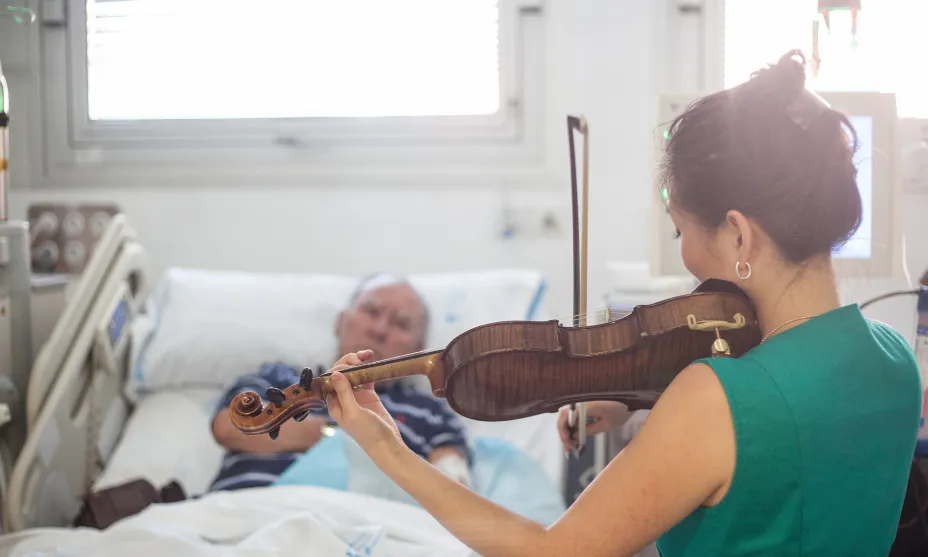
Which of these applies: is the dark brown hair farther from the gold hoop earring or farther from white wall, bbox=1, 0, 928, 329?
white wall, bbox=1, 0, 928, 329

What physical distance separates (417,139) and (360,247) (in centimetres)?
31

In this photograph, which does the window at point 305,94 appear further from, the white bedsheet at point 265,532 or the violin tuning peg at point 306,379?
the violin tuning peg at point 306,379

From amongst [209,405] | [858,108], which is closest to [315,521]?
[209,405]

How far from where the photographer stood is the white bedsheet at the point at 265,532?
3.19 feet

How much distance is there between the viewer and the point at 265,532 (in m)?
0.99

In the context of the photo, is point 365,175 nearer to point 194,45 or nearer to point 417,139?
point 417,139

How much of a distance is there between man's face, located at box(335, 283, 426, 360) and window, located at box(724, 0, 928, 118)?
0.76 metres

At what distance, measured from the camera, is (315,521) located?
100cm

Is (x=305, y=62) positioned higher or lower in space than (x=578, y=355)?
higher

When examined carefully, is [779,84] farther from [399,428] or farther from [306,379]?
[399,428]

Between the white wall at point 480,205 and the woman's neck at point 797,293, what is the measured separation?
1.13 meters

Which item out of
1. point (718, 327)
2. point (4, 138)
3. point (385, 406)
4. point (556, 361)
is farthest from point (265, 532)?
point (4, 138)

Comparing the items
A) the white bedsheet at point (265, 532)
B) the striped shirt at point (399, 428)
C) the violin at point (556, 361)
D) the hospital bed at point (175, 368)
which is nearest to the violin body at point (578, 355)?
the violin at point (556, 361)

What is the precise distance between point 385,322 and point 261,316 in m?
0.32
